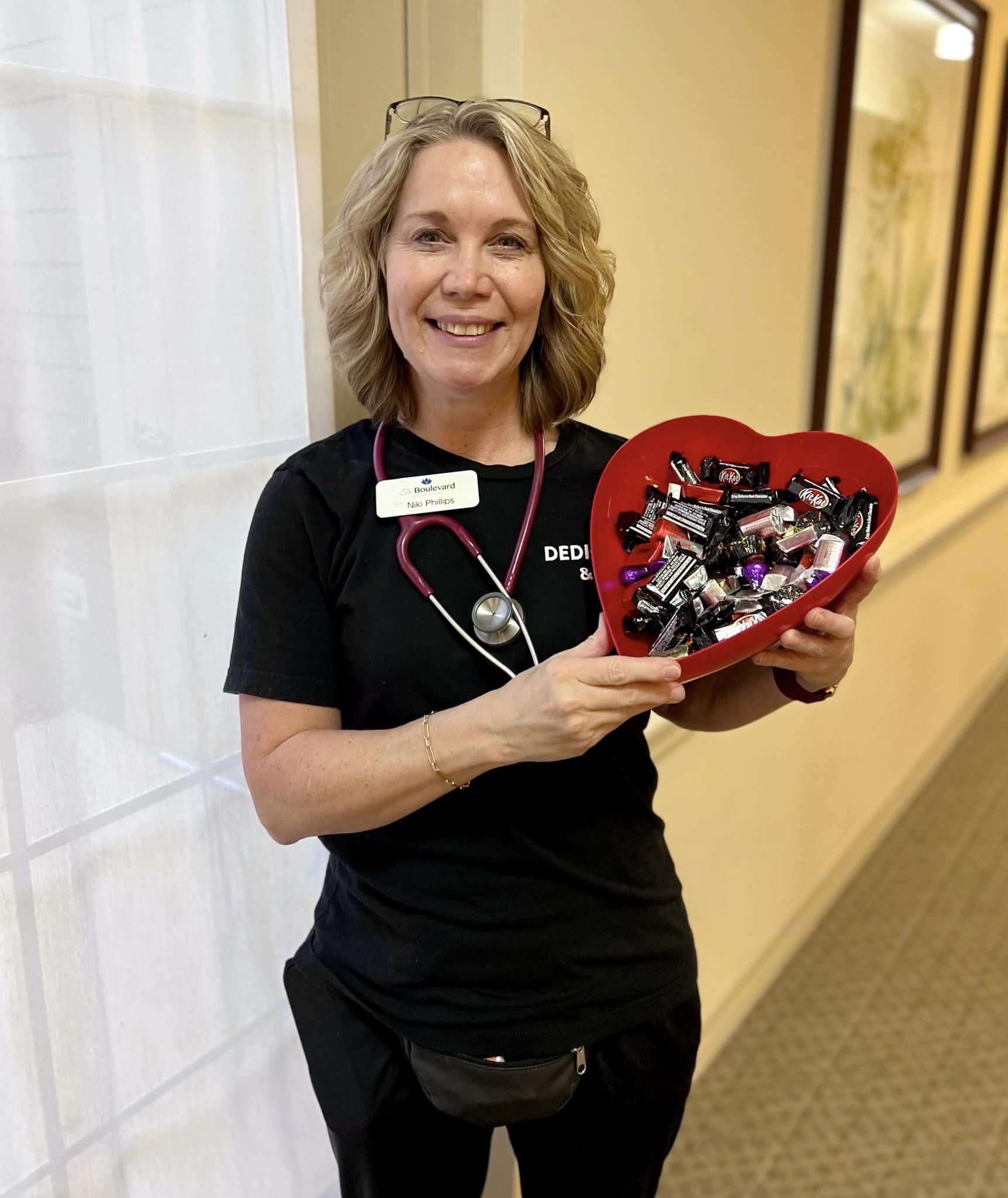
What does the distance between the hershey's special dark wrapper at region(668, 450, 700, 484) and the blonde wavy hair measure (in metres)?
0.12

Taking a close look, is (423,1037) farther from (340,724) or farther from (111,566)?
(111,566)

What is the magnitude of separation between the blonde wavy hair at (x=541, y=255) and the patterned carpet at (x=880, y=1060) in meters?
1.45

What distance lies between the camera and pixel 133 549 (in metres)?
1.06

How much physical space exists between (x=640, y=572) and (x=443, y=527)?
0.66 ft

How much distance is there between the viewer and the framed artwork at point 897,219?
2.01 metres

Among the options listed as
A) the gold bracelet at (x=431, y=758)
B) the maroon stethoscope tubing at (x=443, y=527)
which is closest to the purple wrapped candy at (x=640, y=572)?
the maroon stethoscope tubing at (x=443, y=527)

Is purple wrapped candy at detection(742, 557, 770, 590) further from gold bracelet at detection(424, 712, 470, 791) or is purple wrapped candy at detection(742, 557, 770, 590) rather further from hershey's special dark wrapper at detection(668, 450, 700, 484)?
gold bracelet at detection(424, 712, 470, 791)

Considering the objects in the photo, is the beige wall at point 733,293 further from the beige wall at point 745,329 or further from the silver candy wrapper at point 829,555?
the silver candy wrapper at point 829,555

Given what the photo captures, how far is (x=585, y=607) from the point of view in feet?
3.39

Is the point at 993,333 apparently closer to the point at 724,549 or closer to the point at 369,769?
the point at 724,549

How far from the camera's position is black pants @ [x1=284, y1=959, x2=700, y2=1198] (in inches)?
42.9

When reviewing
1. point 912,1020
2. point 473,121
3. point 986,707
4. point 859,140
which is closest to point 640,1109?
point 473,121

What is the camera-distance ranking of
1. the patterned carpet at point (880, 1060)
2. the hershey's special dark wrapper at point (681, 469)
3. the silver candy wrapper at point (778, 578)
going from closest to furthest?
1. the silver candy wrapper at point (778, 578)
2. the hershey's special dark wrapper at point (681, 469)
3. the patterned carpet at point (880, 1060)

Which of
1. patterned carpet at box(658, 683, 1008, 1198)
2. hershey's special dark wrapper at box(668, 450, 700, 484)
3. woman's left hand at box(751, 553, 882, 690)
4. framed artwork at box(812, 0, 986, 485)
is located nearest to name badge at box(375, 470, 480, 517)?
hershey's special dark wrapper at box(668, 450, 700, 484)
